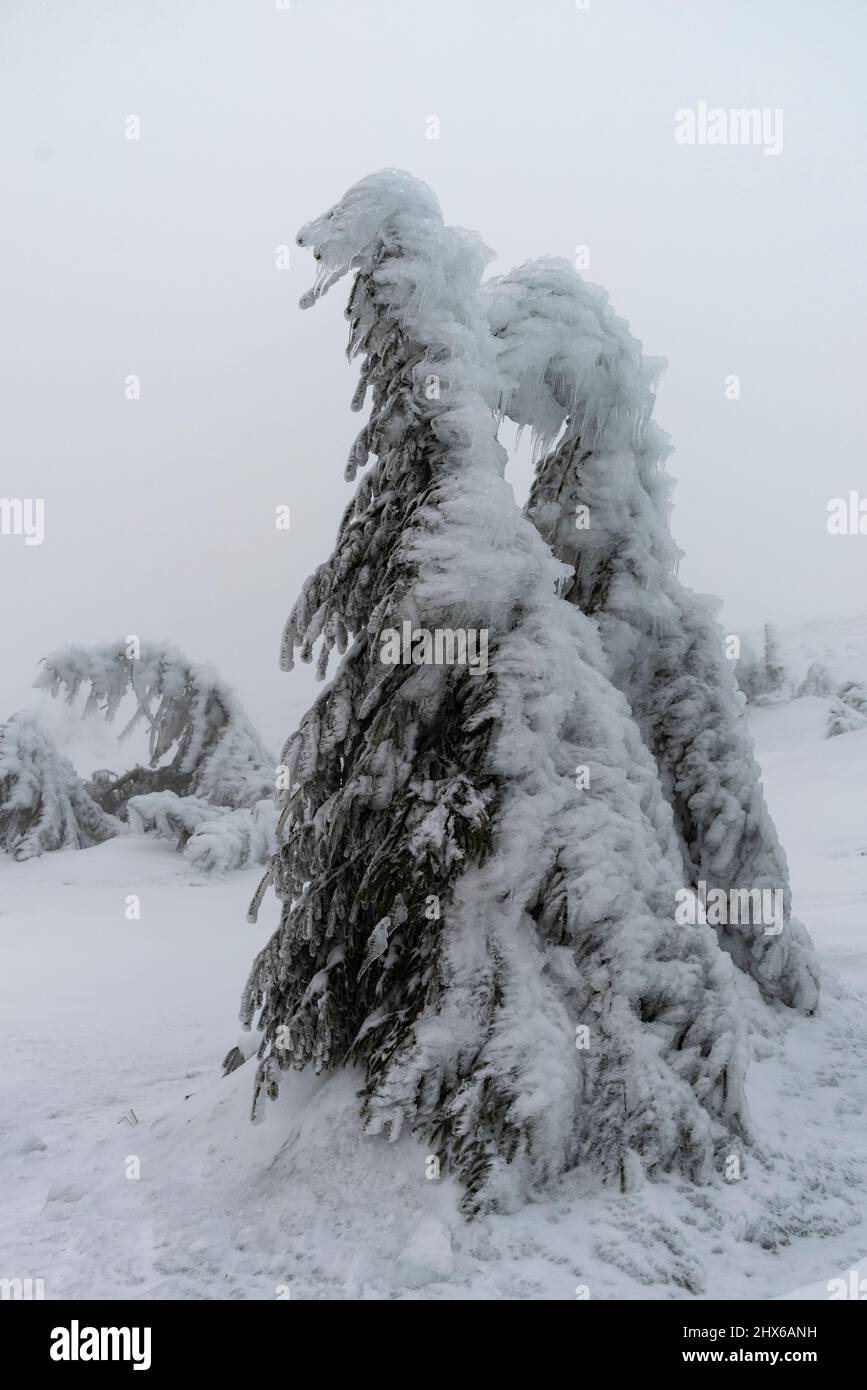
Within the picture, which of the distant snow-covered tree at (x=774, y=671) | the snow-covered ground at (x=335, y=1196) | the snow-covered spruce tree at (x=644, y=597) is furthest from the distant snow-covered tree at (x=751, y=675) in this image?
the snow-covered spruce tree at (x=644, y=597)

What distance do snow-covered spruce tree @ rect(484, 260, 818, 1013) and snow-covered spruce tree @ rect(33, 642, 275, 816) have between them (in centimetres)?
1468

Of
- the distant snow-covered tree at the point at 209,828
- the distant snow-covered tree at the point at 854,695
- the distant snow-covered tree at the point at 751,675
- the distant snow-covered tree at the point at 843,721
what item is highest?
the distant snow-covered tree at the point at 751,675

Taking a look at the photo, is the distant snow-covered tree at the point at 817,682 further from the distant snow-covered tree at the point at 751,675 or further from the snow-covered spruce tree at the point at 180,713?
the snow-covered spruce tree at the point at 180,713

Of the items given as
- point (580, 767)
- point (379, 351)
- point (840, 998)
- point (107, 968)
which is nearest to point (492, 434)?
point (379, 351)

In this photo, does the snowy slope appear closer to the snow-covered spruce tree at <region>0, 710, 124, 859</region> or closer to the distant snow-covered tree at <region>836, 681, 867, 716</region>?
the distant snow-covered tree at <region>836, 681, 867, 716</region>

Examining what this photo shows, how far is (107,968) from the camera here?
1060cm

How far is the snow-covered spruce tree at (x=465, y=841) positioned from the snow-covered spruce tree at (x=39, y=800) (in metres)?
16.1

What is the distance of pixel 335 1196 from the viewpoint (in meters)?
4.39

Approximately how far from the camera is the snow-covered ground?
388 centimetres

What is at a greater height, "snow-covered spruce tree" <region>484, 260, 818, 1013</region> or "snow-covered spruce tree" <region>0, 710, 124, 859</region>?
"snow-covered spruce tree" <region>484, 260, 818, 1013</region>

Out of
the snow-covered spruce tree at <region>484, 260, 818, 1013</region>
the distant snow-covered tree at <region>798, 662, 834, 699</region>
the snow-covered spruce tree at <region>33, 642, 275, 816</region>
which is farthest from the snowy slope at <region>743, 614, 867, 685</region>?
the snow-covered spruce tree at <region>484, 260, 818, 1013</region>

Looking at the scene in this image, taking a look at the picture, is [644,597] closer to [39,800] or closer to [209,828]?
[209,828]

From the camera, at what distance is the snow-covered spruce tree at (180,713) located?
64.9ft

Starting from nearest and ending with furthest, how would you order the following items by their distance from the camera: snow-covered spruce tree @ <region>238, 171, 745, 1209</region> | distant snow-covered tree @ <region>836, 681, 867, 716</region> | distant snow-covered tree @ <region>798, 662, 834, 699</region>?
snow-covered spruce tree @ <region>238, 171, 745, 1209</region> < distant snow-covered tree @ <region>836, 681, 867, 716</region> < distant snow-covered tree @ <region>798, 662, 834, 699</region>
